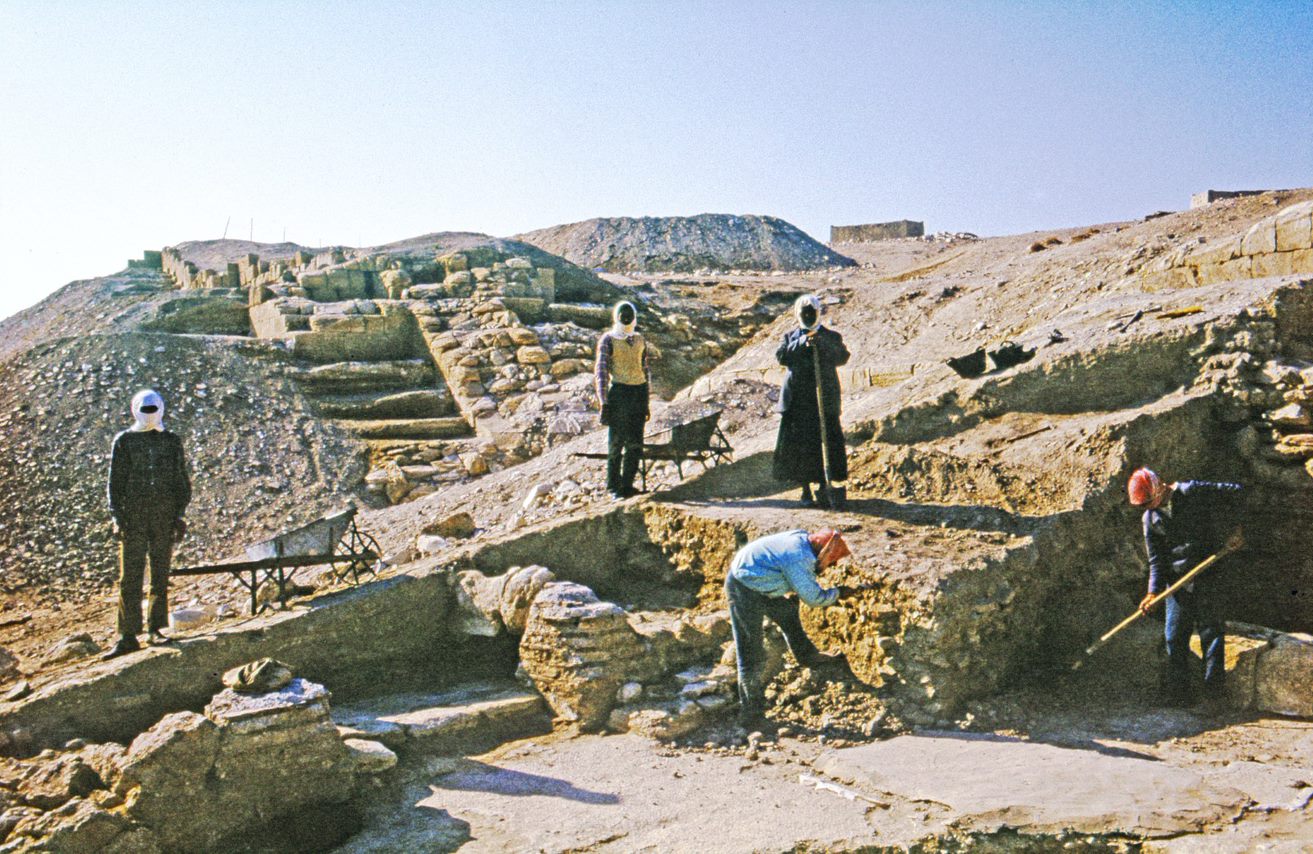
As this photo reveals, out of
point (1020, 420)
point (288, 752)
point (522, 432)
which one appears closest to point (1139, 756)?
point (1020, 420)

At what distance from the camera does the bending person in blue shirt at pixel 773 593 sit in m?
5.12

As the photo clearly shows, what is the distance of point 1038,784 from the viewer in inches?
168

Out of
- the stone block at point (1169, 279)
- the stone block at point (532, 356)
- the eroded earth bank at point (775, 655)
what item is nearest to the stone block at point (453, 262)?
the stone block at point (532, 356)

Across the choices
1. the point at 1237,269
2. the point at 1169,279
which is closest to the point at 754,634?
the point at 1237,269

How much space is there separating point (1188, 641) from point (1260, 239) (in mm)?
4410

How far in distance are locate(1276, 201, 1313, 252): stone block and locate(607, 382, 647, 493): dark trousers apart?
17.0 feet

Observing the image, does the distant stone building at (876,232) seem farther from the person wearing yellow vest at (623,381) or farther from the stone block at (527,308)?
the person wearing yellow vest at (623,381)

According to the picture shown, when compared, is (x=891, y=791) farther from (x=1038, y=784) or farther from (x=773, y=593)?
(x=773, y=593)

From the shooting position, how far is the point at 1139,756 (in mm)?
4621

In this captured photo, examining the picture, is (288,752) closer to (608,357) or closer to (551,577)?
(551,577)

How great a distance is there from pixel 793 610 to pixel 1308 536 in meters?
3.21

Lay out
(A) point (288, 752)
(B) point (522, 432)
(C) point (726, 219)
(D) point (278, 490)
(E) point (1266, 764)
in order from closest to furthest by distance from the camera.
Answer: (E) point (1266, 764)
(A) point (288, 752)
(D) point (278, 490)
(B) point (522, 432)
(C) point (726, 219)

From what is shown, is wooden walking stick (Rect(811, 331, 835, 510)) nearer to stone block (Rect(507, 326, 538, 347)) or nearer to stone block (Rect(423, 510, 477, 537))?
stone block (Rect(423, 510, 477, 537))

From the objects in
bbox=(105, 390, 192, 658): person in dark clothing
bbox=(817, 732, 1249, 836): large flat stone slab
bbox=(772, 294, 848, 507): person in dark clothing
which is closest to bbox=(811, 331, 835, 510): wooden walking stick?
bbox=(772, 294, 848, 507): person in dark clothing
